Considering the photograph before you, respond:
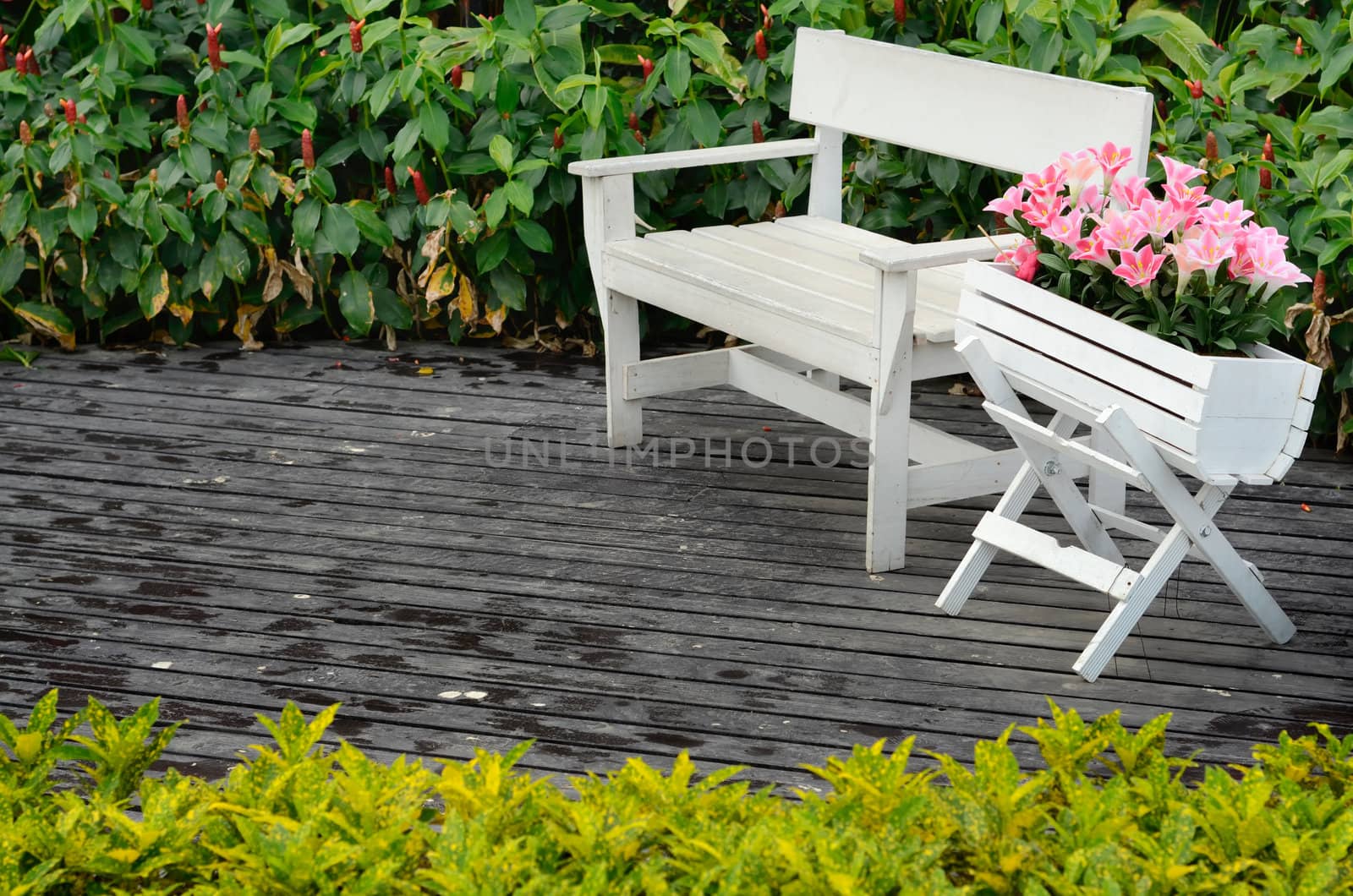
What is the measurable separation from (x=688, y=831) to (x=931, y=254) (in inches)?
73.2

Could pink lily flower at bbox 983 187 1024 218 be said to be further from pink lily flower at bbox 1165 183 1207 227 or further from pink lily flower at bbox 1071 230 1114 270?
pink lily flower at bbox 1165 183 1207 227

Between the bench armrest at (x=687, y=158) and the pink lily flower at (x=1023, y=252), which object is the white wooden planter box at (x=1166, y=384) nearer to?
the pink lily flower at (x=1023, y=252)

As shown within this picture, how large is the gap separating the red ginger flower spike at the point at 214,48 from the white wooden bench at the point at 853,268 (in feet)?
5.15

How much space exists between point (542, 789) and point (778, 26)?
3.61 m

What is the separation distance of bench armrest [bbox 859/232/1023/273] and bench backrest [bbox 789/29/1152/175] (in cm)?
33

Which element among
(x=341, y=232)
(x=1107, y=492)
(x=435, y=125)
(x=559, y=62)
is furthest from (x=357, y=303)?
(x=1107, y=492)

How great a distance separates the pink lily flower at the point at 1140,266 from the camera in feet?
9.13

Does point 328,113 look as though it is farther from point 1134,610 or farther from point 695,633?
point 1134,610

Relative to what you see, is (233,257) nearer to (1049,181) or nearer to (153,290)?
(153,290)

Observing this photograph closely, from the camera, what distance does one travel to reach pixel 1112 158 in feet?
9.87

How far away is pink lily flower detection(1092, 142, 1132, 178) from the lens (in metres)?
3.00

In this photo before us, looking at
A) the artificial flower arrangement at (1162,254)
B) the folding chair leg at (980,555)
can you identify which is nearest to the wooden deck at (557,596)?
the folding chair leg at (980,555)

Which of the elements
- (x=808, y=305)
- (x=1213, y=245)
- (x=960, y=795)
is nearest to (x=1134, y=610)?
(x=1213, y=245)

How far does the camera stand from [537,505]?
152 inches
